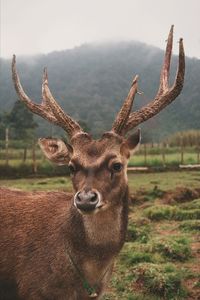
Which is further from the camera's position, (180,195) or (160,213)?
(180,195)

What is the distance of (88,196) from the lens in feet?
16.6

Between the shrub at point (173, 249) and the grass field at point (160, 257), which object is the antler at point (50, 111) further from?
the shrub at point (173, 249)

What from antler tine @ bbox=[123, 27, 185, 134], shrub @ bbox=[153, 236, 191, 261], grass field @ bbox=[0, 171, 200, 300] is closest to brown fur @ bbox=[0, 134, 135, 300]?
antler tine @ bbox=[123, 27, 185, 134]

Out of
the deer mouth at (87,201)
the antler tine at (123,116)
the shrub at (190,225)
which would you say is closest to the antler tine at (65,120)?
the antler tine at (123,116)

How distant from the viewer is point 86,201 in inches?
198

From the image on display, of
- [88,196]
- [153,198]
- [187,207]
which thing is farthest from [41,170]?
[88,196]

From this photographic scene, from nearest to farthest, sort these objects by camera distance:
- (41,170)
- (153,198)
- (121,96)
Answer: (153,198)
(41,170)
(121,96)

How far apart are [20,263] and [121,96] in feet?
600

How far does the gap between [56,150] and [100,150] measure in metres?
0.73

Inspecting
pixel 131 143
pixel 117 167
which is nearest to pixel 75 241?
pixel 117 167

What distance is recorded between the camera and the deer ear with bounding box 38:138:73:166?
6125mm

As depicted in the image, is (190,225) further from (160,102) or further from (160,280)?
(160,102)

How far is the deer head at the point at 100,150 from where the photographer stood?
536 centimetres

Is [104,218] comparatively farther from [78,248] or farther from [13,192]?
[13,192]
